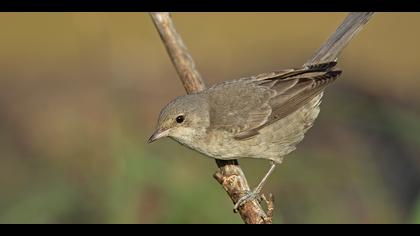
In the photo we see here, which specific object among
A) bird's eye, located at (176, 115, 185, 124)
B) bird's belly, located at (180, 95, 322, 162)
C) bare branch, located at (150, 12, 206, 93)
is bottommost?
bird's belly, located at (180, 95, 322, 162)

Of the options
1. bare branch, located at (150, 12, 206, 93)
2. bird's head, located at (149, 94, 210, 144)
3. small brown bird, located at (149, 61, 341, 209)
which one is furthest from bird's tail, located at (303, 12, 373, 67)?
bird's head, located at (149, 94, 210, 144)

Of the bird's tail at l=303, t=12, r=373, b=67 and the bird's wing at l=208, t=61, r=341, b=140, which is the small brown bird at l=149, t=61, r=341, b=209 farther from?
the bird's tail at l=303, t=12, r=373, b=67

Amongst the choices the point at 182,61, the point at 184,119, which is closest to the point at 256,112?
the point at 184,119

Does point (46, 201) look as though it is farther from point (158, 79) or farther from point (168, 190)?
point (158, 79)

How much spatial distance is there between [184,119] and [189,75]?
1.99 ft

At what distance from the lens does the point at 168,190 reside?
19.2 ft

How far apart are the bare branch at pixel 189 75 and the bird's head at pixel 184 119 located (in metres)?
0.32

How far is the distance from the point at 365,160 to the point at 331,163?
792 mm

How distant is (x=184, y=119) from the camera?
5633 millimetres

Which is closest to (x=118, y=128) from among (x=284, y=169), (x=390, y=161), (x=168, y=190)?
(x=168, y=190)

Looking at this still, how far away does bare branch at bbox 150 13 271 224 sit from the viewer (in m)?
5.31

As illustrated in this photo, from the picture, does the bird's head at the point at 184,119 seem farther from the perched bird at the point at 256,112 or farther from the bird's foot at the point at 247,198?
the bird's foot at the point at 247,198

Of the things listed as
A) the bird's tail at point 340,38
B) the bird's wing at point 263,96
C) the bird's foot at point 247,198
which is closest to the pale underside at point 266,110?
the bird's wing at point 263,96

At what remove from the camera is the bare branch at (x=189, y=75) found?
5.31 m
